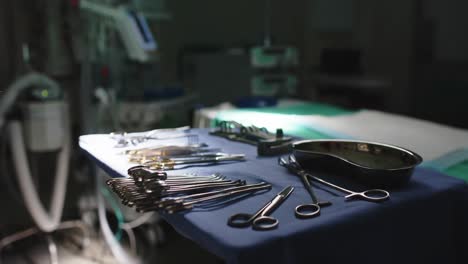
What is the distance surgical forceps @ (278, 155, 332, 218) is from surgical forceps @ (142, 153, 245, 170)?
138 mm

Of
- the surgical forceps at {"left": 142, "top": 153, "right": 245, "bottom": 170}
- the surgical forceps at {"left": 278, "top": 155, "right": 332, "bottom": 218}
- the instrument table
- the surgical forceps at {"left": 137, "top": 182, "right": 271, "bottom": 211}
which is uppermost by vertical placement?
the surgical forceps at {"left": 142, "top": 153, "right": 245, "bottom": 170}

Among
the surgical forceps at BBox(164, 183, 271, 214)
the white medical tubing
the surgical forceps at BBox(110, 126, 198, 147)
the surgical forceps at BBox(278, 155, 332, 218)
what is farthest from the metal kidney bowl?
the white medical tubing

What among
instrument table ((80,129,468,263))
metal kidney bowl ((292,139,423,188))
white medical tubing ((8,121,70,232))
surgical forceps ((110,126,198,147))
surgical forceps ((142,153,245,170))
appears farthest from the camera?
white medical tubing ((8,121,70,232))

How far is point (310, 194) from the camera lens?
3.30 ft

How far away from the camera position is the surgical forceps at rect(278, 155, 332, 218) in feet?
2.91

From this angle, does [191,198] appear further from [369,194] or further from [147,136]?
[147,136]

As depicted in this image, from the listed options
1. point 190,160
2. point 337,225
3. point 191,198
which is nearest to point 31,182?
point 190,160

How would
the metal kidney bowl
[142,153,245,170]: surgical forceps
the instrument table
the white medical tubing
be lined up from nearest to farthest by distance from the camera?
the instrument table, the metal kidney bowl, [142,153,245,170]: surgical forceps, the white medical tubing

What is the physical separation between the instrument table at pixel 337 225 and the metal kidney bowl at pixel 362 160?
0.04 m

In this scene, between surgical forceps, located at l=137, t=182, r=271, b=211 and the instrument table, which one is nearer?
the instrument table

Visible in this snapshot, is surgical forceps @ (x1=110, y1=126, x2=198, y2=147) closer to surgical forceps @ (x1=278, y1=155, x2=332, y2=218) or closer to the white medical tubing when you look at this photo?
surgical forceps @ (x1=278, y1=155, x2=332, y2=218)

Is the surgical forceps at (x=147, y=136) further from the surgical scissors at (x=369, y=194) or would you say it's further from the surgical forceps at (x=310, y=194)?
the surgical scissors at (x=369, y=194)

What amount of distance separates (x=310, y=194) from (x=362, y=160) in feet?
1.00

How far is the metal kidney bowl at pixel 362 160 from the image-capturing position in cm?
104
